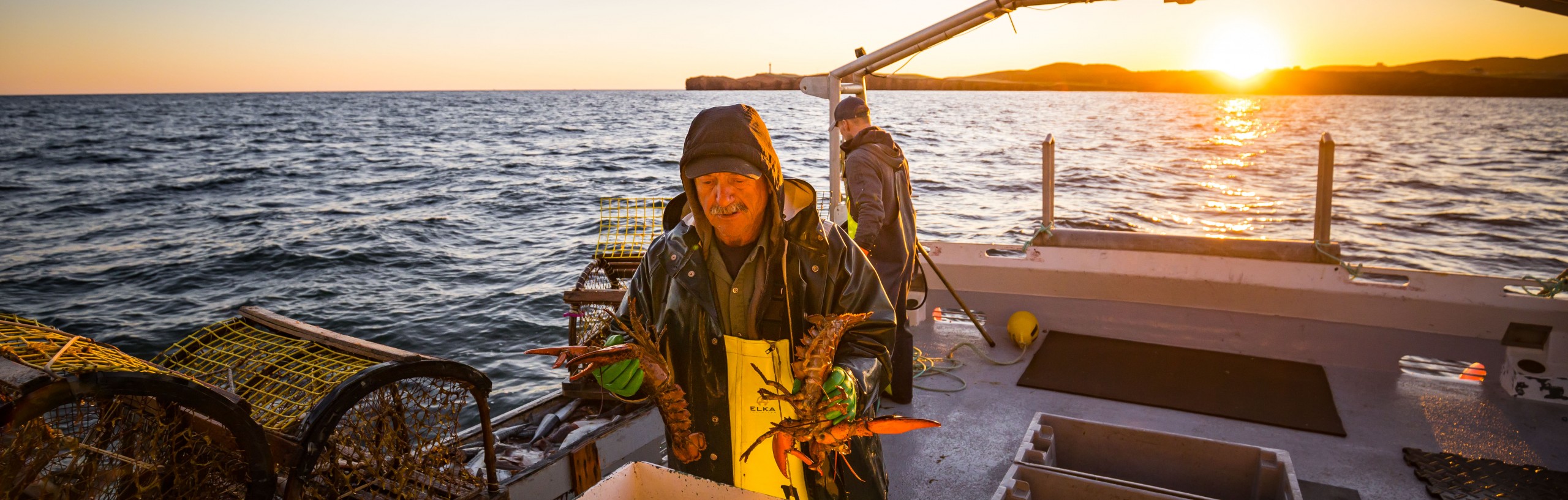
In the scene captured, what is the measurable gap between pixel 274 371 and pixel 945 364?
422cm

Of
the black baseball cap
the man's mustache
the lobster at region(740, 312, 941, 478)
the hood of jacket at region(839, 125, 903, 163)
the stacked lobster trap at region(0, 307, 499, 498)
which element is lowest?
the stacked lobster trap at region(0, 307, 499, 498)

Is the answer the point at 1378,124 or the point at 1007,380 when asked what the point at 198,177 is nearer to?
the point at 1007,380

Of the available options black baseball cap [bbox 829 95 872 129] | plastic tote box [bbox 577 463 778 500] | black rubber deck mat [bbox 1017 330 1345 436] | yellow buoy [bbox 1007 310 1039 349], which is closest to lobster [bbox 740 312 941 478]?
plastic tote box [bbox 577 463 778 500]

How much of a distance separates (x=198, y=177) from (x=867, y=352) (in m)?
36.2

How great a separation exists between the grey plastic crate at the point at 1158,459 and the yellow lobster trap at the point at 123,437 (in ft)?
8.45

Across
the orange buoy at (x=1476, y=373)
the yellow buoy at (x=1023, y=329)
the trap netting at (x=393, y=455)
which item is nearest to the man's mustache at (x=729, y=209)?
the trap netting at (x=393, y=455)

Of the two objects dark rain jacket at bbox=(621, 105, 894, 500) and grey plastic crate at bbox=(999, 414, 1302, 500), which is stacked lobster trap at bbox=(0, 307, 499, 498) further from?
grey plastic crate at bbox=(999, 414, 1302, 500)

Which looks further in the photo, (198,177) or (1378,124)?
(1378,124)

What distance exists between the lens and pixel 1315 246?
5.90 metres

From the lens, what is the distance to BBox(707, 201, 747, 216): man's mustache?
1995 mm

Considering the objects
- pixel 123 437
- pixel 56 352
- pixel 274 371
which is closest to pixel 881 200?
pixel 274 371

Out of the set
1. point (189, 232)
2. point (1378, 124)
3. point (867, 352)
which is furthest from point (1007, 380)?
→ point (1378, 124)

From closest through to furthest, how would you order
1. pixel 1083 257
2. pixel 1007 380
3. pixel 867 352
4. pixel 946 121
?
pixel 867 352, pixel 1007 380, pixel 1083 257, pixel 946 121

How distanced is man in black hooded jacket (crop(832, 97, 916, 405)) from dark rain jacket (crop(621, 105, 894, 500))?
2.13 metres
